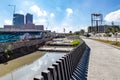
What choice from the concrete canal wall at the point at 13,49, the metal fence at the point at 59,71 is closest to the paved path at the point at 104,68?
the metal fence at the point at 59,71

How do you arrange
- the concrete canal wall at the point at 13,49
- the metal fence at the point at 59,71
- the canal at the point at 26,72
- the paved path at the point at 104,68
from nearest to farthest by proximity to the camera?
the metal fence at the point at 59,71, the paved path at the point at 104,68, the canal at the point at 26,72, the concrete canal wall at the point at 13,49

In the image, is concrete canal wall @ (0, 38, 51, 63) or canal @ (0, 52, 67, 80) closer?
canal @ (0, 52, 67, 80)

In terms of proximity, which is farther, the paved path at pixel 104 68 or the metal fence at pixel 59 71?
the paved path at pixel 104 68

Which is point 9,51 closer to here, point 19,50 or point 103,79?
point 19,50

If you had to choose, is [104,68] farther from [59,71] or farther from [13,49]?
[13,49]

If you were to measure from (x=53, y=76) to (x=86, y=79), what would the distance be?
354 cm

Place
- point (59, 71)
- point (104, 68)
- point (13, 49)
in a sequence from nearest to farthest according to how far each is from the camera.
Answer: point (59, 71), point (104, 68), point (13, 49)

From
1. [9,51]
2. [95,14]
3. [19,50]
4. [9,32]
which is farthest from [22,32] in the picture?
[95,14]

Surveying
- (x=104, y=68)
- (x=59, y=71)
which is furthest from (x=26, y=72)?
(x=59, y=71)

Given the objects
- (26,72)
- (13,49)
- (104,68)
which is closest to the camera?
(104,68)

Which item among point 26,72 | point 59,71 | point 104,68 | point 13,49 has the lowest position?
point 26,72

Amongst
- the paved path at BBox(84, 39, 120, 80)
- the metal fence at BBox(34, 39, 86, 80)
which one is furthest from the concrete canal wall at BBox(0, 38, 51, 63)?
the metal fence at BBox(34, 39, 86, 80)

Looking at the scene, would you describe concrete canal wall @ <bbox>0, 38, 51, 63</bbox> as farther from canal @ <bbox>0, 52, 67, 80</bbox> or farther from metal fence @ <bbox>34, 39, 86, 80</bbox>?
metal fence @ <bbox>34, 39, 86, 80</bbox>

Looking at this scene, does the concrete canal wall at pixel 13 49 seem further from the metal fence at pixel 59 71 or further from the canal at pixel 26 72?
the metal fence at pixel 59 71
